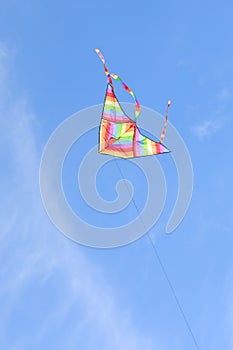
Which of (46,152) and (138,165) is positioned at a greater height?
(46,152)

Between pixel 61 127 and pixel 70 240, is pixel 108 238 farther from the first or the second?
pixel 61 127

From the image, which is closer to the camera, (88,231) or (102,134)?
(102,134)

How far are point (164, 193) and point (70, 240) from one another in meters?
3.68

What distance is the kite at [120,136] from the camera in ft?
50.6

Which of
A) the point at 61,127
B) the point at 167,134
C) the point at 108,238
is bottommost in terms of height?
the point at 108,238

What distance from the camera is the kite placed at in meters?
15.4

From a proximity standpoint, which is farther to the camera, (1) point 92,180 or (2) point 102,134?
(1) point 92,180

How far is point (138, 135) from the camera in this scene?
52.3ft

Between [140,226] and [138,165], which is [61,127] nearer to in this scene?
[138,165]

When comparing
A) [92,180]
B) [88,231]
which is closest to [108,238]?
Result: [88,231]

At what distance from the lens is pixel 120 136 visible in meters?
16.1

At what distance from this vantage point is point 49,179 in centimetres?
1853

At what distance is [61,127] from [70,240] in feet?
13.4

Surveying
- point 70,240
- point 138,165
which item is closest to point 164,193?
point 138,165
